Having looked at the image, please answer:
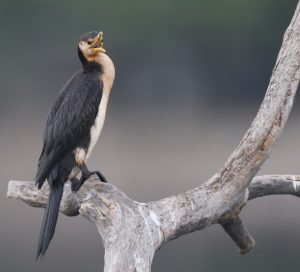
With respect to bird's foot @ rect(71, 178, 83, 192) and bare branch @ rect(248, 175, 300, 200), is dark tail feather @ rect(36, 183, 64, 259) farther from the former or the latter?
bare branch @ rect(248, 175, 300, 200)

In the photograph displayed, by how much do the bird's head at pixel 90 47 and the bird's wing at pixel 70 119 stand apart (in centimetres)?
18

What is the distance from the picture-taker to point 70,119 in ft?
18.5

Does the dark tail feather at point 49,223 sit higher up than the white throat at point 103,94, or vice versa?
the white throat at point 103,94

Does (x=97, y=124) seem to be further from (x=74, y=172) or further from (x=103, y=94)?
(x=74, y=172)

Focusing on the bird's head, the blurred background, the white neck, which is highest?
the bird's head

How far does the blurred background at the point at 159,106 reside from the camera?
13.1 metres

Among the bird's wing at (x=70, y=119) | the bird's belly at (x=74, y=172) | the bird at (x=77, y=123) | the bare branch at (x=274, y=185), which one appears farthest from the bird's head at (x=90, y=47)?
the bare branch at (x=274, y=185)

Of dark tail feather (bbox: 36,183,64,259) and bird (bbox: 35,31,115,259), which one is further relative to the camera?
bird (bbox: 35,31,115,259)

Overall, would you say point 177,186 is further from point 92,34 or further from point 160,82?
point 92,34

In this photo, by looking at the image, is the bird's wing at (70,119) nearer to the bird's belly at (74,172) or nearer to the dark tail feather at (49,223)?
the bird's belly at (74,172)

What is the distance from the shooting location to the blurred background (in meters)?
13.1

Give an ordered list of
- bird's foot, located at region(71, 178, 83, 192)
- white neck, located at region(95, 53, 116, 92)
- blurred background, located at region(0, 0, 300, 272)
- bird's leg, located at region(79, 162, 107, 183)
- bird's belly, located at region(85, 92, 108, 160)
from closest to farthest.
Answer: bird's foot, located at region(71, 178, 83, 192) < bird's leg, located at region(79, 162, 107, 183) < bird's belly, located at region(85, 92, 108, 160) < white neck, located at region(95, 53, 116, 92) < blurred background, located at region(0, 0, 300, 272)

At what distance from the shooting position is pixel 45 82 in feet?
65.9

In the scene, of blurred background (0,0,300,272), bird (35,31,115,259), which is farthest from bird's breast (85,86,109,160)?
blurred background (0,0,300,272)
